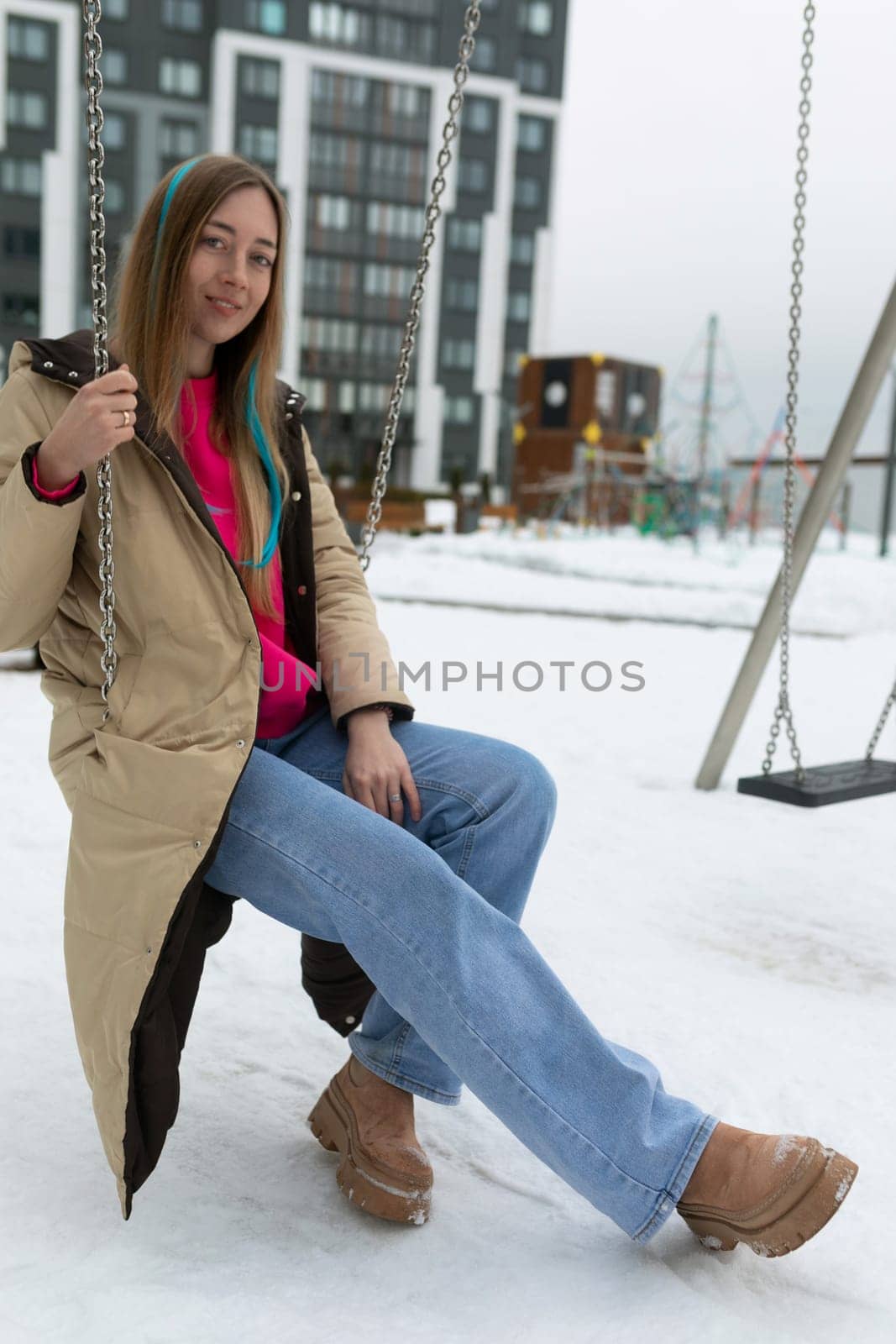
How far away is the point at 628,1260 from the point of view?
4.56ft

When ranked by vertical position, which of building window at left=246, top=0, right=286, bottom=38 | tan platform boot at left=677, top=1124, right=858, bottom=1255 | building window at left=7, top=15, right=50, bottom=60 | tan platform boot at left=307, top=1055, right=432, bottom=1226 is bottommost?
tan platform boot at left=307, top=1055, right=432, bottom=1226

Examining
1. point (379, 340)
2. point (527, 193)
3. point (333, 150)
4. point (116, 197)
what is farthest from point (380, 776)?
point (527, 193)

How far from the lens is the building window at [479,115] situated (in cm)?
3609

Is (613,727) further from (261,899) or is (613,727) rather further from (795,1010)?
(261,899)

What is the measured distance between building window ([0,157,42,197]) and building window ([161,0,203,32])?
236 inches

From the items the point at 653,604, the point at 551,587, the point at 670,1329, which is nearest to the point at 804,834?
the point at 670,1329

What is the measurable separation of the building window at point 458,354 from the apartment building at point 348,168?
56 millimetres

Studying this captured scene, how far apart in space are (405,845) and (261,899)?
221 mm

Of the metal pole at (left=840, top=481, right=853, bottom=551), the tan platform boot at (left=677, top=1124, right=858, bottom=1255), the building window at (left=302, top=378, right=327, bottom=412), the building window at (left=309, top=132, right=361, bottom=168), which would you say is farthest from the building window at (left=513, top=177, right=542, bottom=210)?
the tan platform boot at (left=677, top=1124, right=858, bottom=1255)

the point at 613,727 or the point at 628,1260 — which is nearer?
the point at 628,1260

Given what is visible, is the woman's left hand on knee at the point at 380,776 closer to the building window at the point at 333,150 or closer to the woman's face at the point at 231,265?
the woman's face at the point at 231,265

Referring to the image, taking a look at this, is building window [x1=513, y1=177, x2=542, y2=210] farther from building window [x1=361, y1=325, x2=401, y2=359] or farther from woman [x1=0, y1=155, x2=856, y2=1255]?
woman [x1=0, y1=155, x2=856, y2=1255]

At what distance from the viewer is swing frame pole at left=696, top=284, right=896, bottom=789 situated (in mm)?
3234

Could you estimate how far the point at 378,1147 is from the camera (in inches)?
58.6
